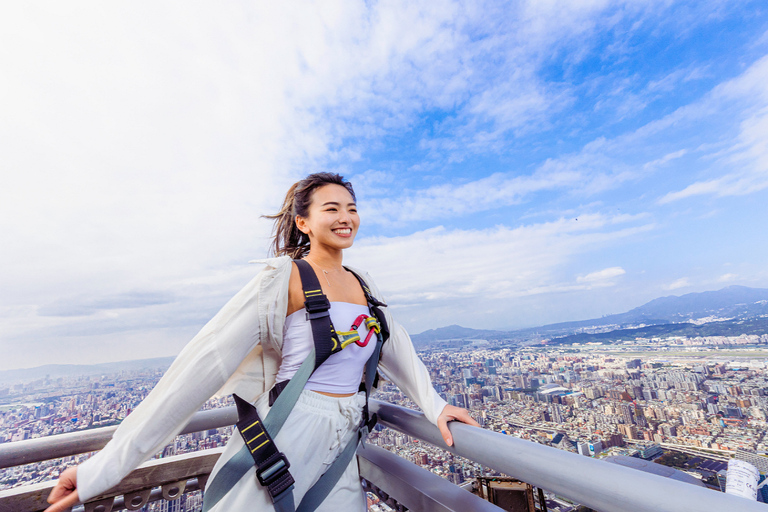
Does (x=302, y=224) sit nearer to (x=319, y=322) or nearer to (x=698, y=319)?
(x=319, y=322)

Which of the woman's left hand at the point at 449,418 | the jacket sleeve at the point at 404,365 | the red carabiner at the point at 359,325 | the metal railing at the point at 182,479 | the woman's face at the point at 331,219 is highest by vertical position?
the woman's face at the point at 331,219

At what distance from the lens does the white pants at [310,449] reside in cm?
97

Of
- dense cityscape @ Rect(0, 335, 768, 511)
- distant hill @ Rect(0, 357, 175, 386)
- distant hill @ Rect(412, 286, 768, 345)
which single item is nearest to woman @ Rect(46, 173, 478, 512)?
dense cityscape @ Rect(0, 335, 768, 511)

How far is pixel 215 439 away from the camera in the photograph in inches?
72.4

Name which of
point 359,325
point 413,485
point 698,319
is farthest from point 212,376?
point 698,319

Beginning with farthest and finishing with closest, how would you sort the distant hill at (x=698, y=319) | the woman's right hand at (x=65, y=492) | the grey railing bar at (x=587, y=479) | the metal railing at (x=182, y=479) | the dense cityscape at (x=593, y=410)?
the distant hill at (x=698, y=319) < the dense cityscape at (x=593, y=410) < the metal railing at (x=182, y=479) < the woman's right hand at (x=65, y=492) < the grey railing bar at (x=587, y=479)

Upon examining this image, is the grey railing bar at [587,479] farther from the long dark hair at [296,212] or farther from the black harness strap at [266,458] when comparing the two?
the long dark hair at [296,212]

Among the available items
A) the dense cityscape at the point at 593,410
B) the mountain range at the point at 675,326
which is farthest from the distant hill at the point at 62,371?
the dense cityscape at the point at 593,410

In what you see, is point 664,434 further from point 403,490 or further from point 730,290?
point 730,290

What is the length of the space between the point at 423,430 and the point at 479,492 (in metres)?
0.57

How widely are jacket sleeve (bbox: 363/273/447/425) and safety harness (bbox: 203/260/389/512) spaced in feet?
0.49

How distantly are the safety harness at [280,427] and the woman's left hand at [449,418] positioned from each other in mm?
334

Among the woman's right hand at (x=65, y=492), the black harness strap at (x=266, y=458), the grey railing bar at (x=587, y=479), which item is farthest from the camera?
the black harness strap at (x=266, y=458)

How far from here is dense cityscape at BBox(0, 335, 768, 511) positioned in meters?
1.70
